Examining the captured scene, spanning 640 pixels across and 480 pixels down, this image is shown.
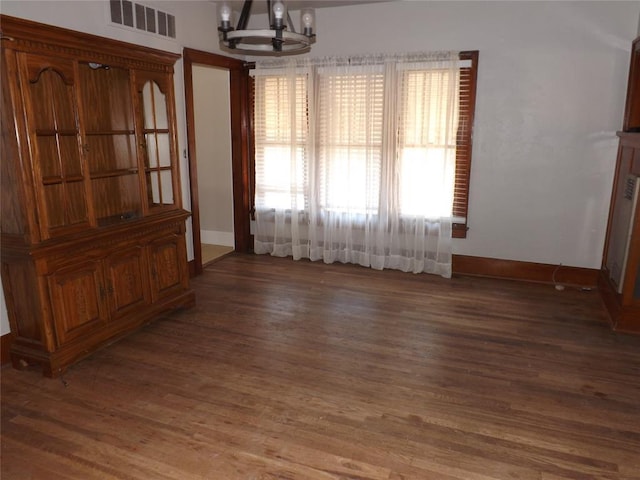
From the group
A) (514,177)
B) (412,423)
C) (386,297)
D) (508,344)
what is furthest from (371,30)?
(412,423)

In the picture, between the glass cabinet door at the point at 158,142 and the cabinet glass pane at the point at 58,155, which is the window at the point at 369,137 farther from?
the cabinet glass pane at the point at 58,155

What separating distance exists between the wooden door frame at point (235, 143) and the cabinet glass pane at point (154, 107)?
38.0 inches

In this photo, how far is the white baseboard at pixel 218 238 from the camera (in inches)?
246

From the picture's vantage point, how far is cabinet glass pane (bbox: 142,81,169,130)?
11.9ft

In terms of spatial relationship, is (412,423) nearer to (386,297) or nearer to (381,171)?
(386,297)

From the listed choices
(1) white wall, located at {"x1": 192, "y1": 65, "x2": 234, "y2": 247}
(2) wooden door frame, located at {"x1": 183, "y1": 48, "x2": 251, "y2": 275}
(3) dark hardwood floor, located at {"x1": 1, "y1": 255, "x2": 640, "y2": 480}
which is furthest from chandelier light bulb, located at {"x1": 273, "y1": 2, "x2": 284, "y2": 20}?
(1) white wall, located at {"x1": 192, "y1": 65, "x2": 234, "y2": 247}

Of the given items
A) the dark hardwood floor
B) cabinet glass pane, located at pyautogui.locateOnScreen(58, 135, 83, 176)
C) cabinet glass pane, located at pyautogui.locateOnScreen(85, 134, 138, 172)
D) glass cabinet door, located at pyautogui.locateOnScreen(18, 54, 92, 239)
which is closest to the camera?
the dark hardwood floor

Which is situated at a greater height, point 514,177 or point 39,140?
point 39,140

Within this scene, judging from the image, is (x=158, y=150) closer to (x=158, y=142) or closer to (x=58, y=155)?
(x=158, y=142)

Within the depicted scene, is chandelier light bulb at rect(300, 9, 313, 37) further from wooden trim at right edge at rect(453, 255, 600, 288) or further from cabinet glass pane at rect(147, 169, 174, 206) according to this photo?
wooden trim at right edge at rect(453, 255, 600, 288)

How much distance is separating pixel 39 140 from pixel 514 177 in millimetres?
4144

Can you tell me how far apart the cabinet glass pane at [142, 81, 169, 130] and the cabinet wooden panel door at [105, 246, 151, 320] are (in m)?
0.99

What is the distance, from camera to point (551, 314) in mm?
4066

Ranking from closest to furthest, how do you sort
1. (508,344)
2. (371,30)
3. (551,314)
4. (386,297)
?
1. (508,344)
2. (551,314)
3. (386,297)
4. (371,30)
